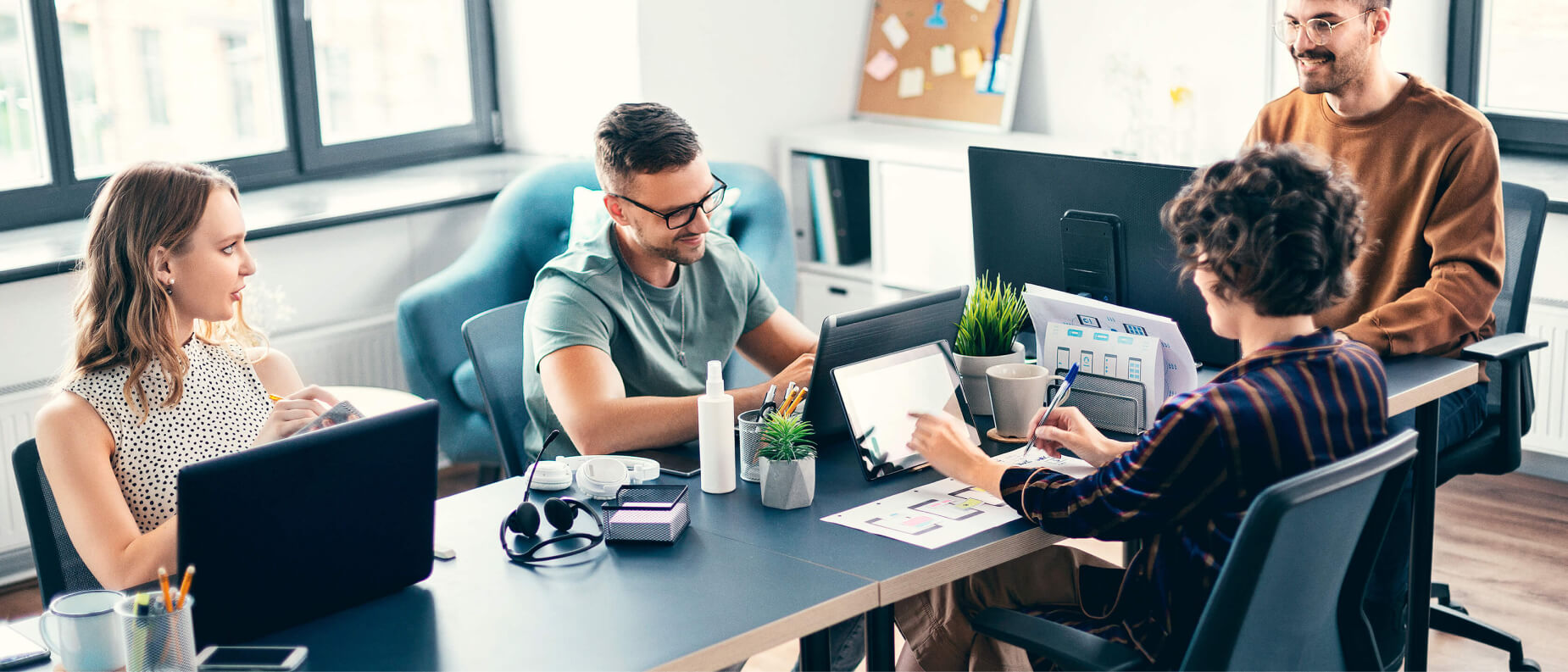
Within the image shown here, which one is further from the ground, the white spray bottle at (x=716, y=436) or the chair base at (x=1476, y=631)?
the white spray bottle at (x=716, y=436)

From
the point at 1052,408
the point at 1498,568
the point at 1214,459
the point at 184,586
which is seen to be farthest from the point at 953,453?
the point at 1498,568

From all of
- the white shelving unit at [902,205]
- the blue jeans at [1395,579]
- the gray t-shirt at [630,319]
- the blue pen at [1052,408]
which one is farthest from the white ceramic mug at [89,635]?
the white shelving unit at [902,205]

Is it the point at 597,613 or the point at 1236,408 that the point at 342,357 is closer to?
the point at 597,613

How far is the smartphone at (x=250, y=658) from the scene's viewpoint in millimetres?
1553

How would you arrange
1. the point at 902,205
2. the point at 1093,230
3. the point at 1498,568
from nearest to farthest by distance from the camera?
1. the point at 1093,230
2. the point at 1498,568
3. the point at 902,205

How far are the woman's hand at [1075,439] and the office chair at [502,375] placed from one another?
3.03 ft

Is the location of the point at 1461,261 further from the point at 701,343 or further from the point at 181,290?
the point at 181,290

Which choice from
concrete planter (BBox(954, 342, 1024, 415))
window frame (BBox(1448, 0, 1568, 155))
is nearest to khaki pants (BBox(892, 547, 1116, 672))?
concrete planter (BBox(954, 342, 1024, 415))

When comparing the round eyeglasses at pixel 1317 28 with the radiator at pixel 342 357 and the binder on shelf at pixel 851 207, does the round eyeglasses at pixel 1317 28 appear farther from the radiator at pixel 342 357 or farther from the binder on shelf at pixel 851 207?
the radiator at pixel 342 357

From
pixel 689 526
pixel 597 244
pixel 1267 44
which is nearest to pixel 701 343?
pixel 597 244

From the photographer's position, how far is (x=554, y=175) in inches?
157

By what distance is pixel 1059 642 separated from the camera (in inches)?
66.8

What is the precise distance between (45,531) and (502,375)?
810 millimetres

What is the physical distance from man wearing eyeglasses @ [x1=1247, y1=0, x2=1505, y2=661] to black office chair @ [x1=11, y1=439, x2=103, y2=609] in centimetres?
202
